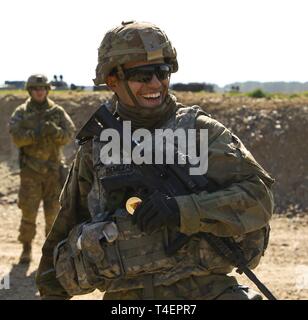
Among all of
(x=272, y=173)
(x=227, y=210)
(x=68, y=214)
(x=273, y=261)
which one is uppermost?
(x=227, y=210)

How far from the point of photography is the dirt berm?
11.3m

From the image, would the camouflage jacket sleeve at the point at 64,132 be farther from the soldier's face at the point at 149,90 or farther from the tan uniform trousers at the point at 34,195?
the soldier's face at the point at 149,90

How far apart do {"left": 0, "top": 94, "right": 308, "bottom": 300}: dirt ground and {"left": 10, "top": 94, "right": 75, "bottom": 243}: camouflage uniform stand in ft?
2.17

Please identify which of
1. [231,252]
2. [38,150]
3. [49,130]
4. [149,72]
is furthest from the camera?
[38,150]

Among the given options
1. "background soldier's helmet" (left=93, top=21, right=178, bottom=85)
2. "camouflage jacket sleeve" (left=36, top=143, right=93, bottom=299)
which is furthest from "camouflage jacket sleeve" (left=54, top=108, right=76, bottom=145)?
"background soldier's helmet" (left=93, top=21, right=178, bottom=85)

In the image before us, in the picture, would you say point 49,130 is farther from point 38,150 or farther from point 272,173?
point 272,173

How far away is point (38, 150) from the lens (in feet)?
24.2

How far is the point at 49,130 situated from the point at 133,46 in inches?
188

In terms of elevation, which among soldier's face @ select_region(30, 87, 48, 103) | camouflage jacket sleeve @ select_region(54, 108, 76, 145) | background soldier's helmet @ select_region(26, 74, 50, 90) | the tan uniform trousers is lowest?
the tan uniform trousers

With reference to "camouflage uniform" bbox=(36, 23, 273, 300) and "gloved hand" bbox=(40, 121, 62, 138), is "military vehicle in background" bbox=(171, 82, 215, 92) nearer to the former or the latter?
"gloved hand" bbox=(40, 121, 62, 138)

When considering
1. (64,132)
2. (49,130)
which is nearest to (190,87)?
(64,132)

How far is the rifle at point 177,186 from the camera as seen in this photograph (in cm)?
240

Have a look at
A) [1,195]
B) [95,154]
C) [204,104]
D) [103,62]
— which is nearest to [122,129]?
[95,154]

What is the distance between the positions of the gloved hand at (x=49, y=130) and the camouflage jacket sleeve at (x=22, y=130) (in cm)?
12
